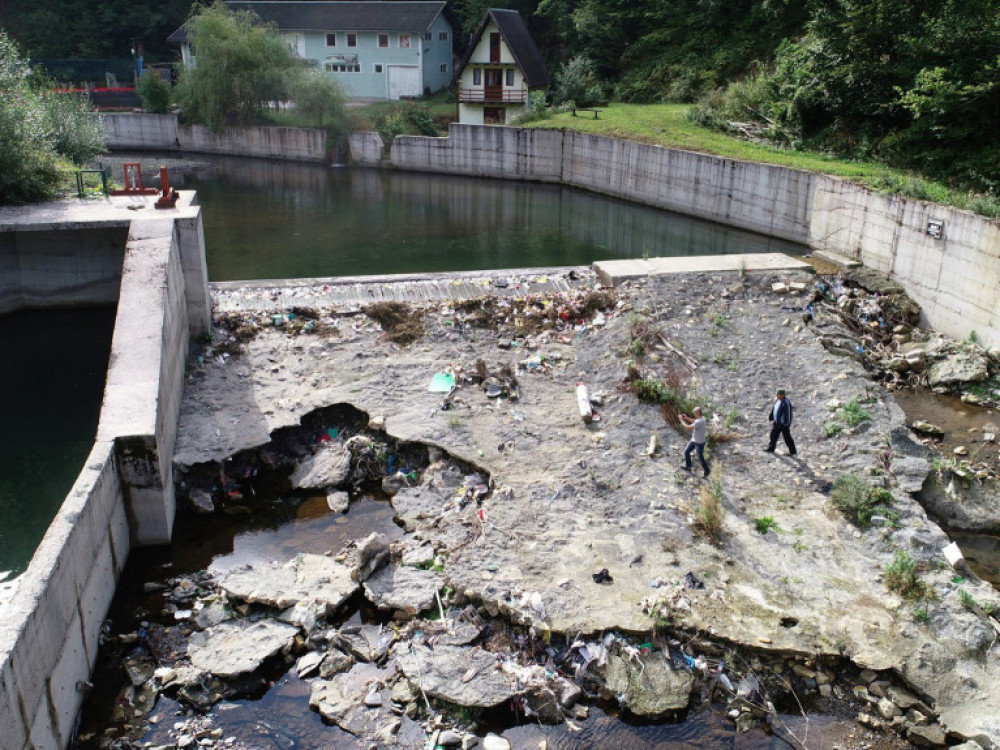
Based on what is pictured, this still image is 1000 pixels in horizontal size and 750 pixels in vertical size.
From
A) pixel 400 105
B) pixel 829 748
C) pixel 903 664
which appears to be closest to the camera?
pixel 829 748

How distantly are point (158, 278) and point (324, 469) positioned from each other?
4.35 metres

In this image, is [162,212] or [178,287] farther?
[162,212]

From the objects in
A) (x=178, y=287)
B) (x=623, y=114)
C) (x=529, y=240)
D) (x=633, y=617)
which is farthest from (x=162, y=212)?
(x=623, y=114)

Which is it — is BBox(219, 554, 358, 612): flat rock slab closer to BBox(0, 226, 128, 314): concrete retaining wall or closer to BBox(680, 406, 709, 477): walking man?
BBox(680, 406, 709, 477): walking man

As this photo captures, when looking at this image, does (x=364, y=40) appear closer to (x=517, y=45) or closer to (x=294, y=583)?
(x=517, y=45)

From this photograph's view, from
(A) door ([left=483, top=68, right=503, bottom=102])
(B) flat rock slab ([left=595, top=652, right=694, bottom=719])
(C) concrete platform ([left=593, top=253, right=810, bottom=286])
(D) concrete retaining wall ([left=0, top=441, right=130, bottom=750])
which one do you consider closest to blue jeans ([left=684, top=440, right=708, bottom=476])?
(B) flat rock slab ([left=595, top=652, right=694, bottom=719])

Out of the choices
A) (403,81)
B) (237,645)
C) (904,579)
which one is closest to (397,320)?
(237,645)

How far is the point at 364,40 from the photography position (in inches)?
1976

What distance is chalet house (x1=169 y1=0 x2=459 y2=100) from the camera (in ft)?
163

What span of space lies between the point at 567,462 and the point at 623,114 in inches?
1097

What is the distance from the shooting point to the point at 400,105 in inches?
1736

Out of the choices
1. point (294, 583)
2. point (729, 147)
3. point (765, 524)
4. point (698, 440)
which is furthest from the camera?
point (729, 147)

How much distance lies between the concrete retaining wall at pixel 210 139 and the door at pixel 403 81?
413 inches

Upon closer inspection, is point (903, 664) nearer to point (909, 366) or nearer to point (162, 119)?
point (909, 366)
